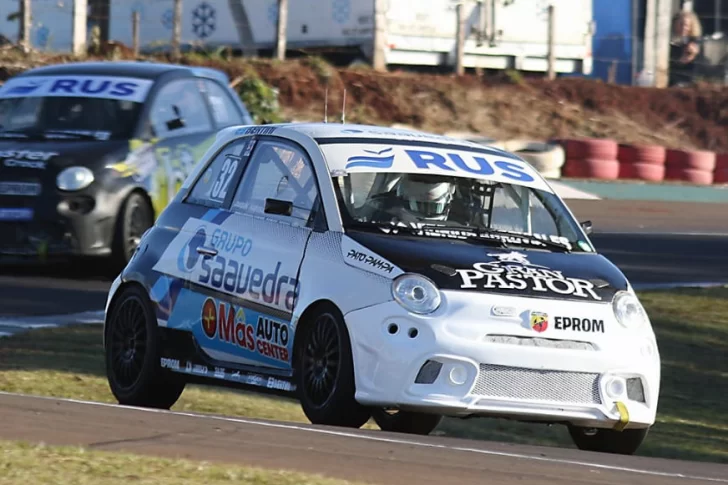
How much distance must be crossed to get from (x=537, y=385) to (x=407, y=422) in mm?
1378

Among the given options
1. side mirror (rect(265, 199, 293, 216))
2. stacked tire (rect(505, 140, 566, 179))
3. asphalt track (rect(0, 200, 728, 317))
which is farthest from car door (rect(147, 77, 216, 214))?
stacked tire (rect(505, 140, 566, 179))

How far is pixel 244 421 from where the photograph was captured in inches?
340

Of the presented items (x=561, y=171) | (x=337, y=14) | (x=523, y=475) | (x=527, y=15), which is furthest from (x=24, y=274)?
(x=527, y=15)

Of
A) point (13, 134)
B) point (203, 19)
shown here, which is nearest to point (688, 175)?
point (203, 19)

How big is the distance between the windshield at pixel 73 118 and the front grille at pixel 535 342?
7.65 meters

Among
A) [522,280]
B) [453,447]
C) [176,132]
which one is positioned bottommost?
[453,447]

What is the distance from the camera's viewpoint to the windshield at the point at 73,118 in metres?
15.7

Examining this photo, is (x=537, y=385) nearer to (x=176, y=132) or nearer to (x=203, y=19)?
(x=176, y=132)

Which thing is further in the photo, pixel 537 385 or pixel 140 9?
pixel 140 9

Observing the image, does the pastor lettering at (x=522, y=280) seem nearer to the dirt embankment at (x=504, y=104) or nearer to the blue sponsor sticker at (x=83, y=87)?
the blue sponsor sticker at (x=83, y=87)

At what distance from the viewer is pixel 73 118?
51.9 ft

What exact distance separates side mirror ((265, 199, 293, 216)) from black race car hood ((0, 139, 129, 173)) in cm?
592

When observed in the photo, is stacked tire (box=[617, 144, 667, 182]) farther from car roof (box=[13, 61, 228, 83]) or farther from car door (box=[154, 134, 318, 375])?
car door (box=[154, 134, 318, 375])

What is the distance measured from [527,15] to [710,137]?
663 centimetres
